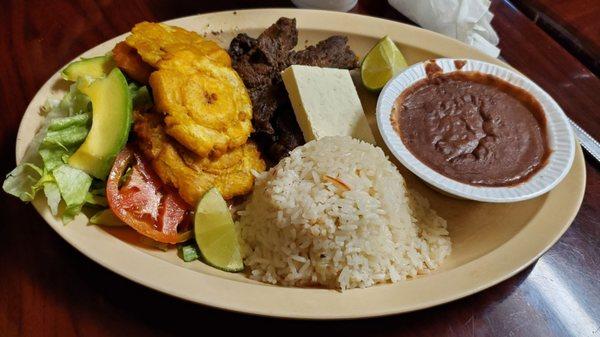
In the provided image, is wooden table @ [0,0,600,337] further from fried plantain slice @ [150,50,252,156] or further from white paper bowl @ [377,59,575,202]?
fried plantain slice @ [150,50,252,156]

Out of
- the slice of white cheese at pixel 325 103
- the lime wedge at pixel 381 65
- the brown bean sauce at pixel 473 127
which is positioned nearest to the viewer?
the brown bean sauce at pixel 473 127

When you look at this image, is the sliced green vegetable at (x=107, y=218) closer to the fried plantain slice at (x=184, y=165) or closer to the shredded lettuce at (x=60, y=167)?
the shredded lettuce at (x=60, y=167)

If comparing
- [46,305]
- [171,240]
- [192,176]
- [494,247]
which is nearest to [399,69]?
[494,247]

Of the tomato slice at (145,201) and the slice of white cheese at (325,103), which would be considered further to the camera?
the slice of white cheese at (325,103)

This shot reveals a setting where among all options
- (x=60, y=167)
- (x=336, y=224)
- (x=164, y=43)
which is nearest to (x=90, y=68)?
(x=164, y=43)

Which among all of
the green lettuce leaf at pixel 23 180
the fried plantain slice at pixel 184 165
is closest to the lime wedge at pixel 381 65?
the fried plantain slice at pixel 184 165

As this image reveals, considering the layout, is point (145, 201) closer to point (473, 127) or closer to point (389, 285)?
point (389, 285)

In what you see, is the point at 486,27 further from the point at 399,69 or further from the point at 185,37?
the point at 185,37
